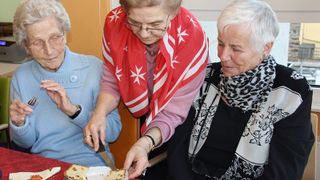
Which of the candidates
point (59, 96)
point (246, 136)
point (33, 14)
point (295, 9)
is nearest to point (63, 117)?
point (59, 96)

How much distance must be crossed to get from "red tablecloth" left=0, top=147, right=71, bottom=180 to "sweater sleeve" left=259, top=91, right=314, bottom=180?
67cm

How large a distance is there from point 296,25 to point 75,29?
1.19 metres

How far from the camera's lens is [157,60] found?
147 centimetres

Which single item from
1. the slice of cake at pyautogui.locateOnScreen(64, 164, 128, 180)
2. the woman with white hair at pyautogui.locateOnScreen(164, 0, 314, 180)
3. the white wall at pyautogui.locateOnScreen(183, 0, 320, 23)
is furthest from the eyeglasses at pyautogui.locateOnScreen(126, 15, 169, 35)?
the white wall at pyautogui.locateOnScreen(183, 0, 320, 23)

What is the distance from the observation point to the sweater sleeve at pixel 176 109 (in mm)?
1451

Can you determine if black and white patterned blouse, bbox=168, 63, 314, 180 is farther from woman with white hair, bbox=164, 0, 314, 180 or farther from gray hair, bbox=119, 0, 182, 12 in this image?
gray hair, bbox=119, 0, 182, 12

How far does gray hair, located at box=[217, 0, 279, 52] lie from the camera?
4.16ft

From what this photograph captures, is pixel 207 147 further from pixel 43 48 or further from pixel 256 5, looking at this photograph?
pixel 43 48

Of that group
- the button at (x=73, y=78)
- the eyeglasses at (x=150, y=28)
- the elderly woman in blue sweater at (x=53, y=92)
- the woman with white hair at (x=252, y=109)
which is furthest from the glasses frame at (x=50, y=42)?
the woman with white hair at (x=252, y=109)

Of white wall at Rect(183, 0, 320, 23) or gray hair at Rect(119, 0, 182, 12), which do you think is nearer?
gray hair at Rect(119, 0, 182, 12)

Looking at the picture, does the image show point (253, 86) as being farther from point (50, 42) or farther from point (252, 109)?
point (50, 42)

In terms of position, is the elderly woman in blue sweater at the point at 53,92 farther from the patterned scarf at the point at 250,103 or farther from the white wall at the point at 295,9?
the white wall at the point at 295,9

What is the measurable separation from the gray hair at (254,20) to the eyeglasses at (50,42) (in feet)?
2.05

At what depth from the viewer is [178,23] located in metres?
1.45
